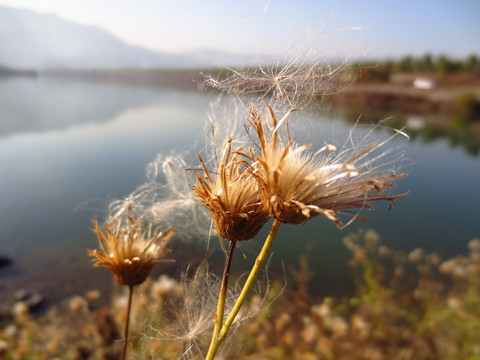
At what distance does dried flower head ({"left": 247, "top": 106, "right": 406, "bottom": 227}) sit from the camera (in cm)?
49

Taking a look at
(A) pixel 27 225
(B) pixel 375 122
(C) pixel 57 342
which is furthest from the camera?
(A) pixel 27 225

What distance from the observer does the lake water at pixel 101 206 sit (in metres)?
5.25

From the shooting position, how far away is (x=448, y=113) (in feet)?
69.8

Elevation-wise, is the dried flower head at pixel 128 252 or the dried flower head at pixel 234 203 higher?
the dried flower head at pixel 234 203

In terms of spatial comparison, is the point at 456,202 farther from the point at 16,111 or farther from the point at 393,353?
the point at 16,111

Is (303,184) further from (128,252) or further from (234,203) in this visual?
(128,252)

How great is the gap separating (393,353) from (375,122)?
3369mm

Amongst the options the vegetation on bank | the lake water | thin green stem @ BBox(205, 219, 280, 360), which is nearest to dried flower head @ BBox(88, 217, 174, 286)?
the lake water

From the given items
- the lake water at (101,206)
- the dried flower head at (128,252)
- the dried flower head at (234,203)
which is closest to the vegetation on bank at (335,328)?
the lake water at (101,206)

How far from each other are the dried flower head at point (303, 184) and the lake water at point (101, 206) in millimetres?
320

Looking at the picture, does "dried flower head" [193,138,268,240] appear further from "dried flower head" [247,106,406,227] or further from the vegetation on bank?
the vegetation on bank

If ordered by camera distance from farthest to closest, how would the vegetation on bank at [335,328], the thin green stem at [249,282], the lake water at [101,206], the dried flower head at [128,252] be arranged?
the lake water at [101,206] → the vegetation on bank at [335,328] → the dried flower head at [128,252] → the thin green stem at [249,282]

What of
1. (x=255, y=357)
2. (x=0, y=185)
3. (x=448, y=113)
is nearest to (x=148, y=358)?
(x=255, y=357)

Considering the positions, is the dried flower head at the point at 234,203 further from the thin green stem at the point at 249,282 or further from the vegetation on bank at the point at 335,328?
the vegetation on bank at the point at 335,328
